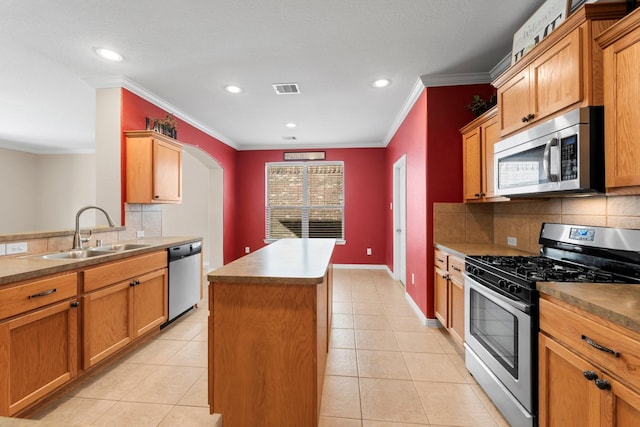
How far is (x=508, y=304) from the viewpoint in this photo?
1.66 meters

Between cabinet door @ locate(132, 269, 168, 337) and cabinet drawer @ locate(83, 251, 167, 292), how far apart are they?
0.07m

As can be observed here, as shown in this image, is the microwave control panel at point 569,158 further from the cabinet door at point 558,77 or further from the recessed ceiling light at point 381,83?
the recessed ceiling light at point 381,83

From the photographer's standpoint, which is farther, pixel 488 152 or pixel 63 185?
pixel 63 185

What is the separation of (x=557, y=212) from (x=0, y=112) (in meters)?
7.20

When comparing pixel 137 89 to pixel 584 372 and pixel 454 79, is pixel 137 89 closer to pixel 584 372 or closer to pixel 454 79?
pixel 454 79

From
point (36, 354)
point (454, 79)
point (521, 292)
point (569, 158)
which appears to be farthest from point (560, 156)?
point (36, 354)

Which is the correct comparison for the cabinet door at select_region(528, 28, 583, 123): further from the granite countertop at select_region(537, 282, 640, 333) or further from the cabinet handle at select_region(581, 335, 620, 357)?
the cabinet handle at select_region(581, 335, 620, 357)

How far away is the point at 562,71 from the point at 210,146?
4.84m

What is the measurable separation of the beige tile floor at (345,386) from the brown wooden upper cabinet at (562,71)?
6.35 feet

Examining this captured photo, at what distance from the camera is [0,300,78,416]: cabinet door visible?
1.57 meters

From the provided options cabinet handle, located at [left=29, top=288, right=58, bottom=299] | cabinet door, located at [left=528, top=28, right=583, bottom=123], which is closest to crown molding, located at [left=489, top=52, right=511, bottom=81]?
cabinet door, located at [left=528, top=28, right=583, bottom=123]

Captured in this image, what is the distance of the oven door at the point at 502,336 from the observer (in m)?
1.51

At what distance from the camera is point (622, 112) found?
1.38 m

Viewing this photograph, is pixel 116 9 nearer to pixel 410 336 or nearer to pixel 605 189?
pixel 605 189
